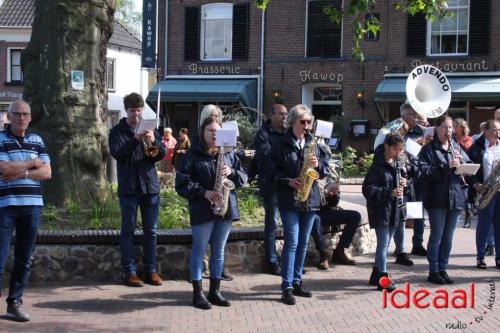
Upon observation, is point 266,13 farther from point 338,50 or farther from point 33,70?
point 33,70

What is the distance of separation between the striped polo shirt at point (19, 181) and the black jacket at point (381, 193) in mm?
3382

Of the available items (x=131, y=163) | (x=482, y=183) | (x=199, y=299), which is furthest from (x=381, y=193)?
(x=131, y=163)

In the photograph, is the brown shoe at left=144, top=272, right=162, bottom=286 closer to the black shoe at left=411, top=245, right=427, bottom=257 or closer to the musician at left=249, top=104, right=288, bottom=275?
the musician at left=249, top=104, right=288, bottom=275

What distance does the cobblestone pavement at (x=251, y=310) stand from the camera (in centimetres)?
607

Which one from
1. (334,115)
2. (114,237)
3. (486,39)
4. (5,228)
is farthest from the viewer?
(334,115)

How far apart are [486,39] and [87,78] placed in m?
16.9

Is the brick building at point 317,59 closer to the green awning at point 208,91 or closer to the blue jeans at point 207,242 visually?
Result: the green awning at point 208,91

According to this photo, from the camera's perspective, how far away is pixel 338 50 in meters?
24.4

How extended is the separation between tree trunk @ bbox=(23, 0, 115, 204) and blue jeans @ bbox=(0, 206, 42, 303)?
2823 mm

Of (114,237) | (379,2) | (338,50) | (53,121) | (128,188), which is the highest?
(379,2)

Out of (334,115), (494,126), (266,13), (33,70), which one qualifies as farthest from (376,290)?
(266,13)

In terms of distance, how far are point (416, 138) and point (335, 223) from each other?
155 centimetres

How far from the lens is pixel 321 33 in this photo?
80.4 ft

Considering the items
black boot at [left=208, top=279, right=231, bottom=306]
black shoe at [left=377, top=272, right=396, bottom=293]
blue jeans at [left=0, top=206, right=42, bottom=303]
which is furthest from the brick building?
blue jeans at [left=0, top=206, right=42, bottom=303]
